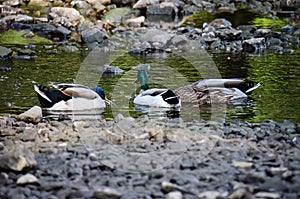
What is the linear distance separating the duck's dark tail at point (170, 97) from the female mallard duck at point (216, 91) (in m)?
0.43

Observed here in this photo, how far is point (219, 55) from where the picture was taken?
14875 mm

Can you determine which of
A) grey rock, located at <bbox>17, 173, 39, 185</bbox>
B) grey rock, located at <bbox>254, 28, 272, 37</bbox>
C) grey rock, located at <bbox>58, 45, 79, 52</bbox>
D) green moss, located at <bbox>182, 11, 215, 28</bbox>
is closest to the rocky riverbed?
grey rock, located at <bbox>17, 173, 39, 185</bbox>

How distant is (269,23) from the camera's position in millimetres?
19672

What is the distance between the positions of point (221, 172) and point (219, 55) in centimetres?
921

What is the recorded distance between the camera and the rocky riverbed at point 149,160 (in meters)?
5.41

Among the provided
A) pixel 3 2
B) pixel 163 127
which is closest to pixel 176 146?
pixel 163 127

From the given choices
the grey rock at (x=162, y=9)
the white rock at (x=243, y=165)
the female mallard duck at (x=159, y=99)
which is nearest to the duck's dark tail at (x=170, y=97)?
the female mallard duck at (x=159, y=99)

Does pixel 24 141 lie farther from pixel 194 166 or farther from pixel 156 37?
pixel 156 37

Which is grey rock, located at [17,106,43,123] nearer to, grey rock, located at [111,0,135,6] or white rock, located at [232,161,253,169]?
white rock, located at [232,161,253,169]

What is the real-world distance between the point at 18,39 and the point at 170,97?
8.17 meters

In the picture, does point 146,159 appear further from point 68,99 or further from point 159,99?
point 159,99

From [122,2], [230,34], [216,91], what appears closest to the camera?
[216,91]

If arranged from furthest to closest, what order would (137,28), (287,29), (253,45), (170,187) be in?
(137,28) → (287,29) → (253,45) → (170,187)

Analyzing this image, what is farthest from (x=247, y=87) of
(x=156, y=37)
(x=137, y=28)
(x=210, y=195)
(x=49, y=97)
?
(x=137, y=28)
